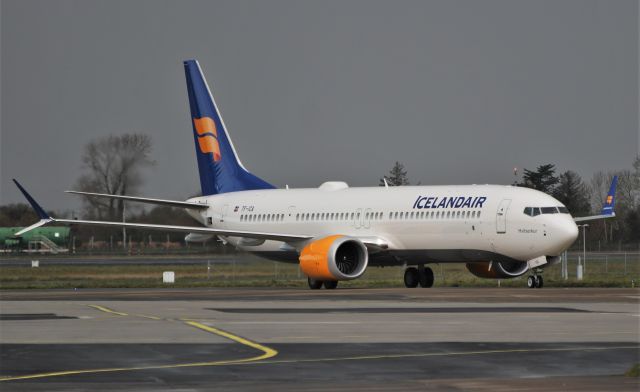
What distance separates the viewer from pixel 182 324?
78.2ft

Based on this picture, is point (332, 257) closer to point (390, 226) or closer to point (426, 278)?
point (390, 226)

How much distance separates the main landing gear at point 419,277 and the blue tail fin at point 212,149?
9370mm

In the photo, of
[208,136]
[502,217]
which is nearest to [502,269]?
[502,217]

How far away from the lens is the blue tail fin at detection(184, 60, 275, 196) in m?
53.4

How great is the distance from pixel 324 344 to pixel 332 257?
23.3m

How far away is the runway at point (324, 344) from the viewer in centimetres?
1452

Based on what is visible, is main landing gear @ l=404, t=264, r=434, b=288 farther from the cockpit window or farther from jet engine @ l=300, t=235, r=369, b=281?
the cockpit window

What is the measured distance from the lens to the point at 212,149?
54.2 m

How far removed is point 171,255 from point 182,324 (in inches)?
2828

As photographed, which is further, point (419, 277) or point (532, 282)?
point (419, 277)

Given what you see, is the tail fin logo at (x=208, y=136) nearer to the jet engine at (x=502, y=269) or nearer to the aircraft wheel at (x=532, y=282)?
the jet engine at (x=502, y=269)

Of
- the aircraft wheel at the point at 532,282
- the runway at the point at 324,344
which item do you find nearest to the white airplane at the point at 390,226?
the aircraft wheel at the point at 532,282

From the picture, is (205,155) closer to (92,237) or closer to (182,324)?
(182,324)

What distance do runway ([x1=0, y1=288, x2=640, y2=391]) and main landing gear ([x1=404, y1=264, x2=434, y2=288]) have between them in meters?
12.6
